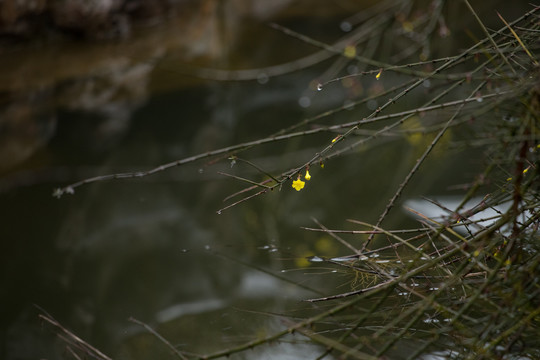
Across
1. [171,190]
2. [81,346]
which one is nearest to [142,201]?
[171,190]

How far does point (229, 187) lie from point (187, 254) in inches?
16.7

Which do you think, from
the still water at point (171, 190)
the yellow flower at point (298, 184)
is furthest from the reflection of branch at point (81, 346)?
the yellow flower at point (298, 184)

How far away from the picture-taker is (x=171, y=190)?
2.29 metres

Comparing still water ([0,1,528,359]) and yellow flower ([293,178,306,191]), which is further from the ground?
yellow flower ([293,178,306,191])

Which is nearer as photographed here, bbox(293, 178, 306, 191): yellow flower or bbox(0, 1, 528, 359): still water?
bbox(293, 178, 306, 191): yellow flower

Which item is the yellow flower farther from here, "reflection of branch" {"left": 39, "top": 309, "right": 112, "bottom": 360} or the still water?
"reflection of branch" {"left": 39, "top": 309, "right": 112, "bottom": 360}

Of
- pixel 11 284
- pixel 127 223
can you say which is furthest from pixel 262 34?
pixel 11 284

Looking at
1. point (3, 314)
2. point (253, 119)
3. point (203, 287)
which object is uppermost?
point (253, 119)

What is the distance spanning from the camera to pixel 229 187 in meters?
2.26

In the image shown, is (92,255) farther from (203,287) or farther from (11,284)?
(203,287)

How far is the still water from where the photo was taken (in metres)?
1.63

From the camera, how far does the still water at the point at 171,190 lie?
1.63 metres

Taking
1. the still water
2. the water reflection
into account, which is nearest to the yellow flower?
the still water

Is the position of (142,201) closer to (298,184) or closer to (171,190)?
(171,190)
